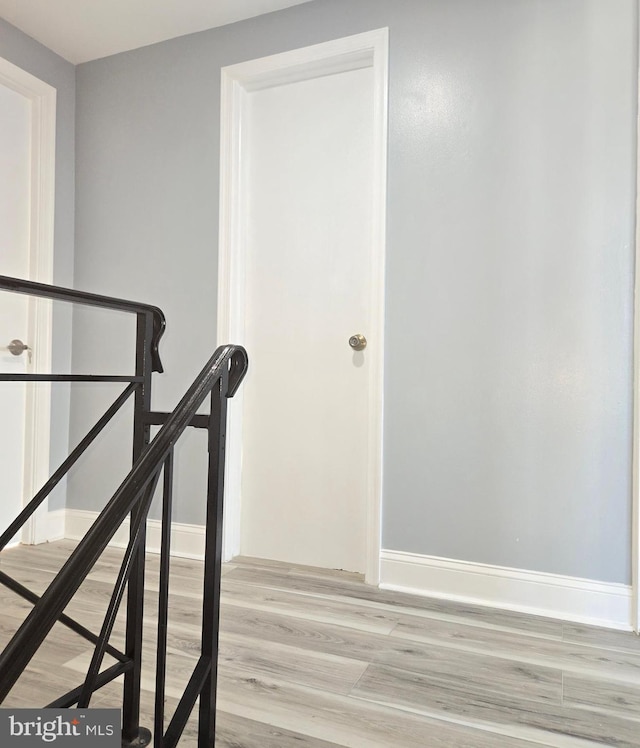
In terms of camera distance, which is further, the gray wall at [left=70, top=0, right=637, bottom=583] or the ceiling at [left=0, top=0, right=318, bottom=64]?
the ceiling at [left=0, top=0, right=318, bottom=64]

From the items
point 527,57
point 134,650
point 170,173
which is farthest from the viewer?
point 170,173

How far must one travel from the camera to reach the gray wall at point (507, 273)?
2.02m

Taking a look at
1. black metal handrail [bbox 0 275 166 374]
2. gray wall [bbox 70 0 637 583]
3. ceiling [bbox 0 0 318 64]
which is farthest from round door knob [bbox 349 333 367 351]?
ceiling [bbox 0 0 318 64]

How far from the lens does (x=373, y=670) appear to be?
5.37 feet

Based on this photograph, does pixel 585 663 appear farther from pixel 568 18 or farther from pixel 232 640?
pixel 568 18

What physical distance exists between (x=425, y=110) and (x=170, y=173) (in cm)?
123

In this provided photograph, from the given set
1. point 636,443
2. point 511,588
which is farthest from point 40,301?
point 636,443

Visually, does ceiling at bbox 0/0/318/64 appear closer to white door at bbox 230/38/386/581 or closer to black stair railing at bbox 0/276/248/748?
white door at bbox 230/38/386/581

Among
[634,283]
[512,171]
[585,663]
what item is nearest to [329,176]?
[512,171]

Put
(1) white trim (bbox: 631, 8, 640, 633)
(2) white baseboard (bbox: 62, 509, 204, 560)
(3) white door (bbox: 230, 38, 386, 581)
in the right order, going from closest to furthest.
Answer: (1) white trim (bbox: 631, 8, 640, 633)
(3) white door (bbox: 230, 38, 386, 581)
(2) white baseboard (bbox: 62, 509, 204, 560)

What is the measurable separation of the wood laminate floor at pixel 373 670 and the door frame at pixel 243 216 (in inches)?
14.8

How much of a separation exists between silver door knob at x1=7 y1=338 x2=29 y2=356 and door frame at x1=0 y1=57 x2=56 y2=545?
0.20ft

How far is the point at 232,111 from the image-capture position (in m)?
2.63

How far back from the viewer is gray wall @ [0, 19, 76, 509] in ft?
9.53
